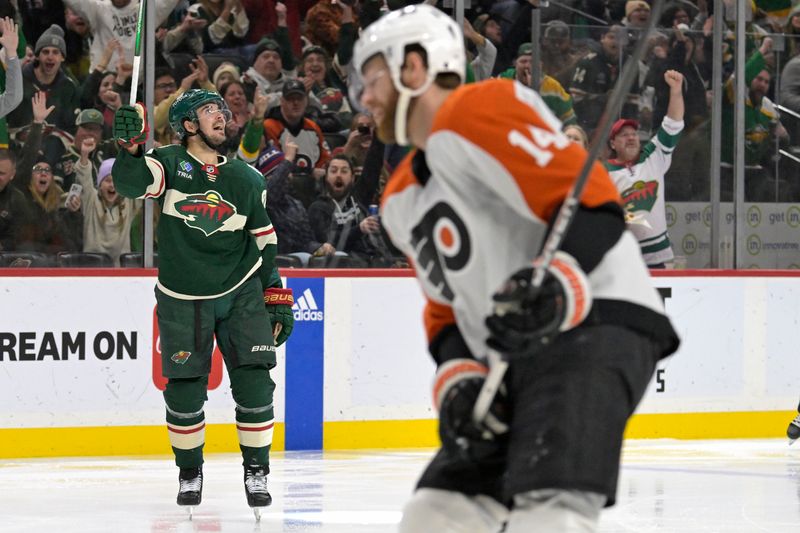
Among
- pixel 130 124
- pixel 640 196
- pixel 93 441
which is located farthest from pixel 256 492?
pixel 640 196

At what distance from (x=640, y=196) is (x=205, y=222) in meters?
3.42

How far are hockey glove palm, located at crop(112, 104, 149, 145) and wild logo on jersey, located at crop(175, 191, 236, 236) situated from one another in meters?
0.34

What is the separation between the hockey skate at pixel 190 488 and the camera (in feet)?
17.2

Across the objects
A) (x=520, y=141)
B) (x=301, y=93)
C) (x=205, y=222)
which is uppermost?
(x=520, y=141)

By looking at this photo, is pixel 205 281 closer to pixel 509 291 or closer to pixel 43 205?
pixel 43 205

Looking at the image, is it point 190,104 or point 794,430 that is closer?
point 190,104

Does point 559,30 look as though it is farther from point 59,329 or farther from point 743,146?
point 59,329

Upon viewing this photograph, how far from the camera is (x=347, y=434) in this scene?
7.38m

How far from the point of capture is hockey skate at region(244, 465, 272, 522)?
5141 millimetres

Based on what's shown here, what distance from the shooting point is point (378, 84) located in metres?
2.43

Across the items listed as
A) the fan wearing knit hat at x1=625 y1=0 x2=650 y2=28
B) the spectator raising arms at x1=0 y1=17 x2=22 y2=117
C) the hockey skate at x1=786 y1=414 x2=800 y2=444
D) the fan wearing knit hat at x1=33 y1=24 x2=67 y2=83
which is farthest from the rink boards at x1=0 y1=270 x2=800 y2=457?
the fan wearing knit hat at x1=625 y1=0 x2=650 y2=28

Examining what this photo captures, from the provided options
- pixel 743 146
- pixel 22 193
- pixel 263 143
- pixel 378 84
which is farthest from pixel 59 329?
pixel 378 84

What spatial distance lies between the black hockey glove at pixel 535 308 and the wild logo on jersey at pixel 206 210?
127 inches

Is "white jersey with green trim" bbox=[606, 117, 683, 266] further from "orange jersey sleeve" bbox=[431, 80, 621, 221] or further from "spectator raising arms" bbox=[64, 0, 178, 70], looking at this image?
"orange jersey sleeve" bbox=[431, 80, 621, 221]
